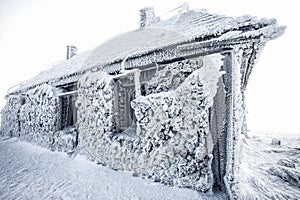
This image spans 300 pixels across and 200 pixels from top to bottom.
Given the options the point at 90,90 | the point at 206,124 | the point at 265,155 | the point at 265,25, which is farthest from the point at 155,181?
the point at 265,155

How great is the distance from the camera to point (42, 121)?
8688mm

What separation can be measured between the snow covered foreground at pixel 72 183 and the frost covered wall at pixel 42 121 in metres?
1.04

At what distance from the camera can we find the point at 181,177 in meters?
4.24

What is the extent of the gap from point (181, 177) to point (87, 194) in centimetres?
228

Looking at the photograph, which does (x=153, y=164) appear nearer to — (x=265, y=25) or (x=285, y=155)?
(x=265, y=25)

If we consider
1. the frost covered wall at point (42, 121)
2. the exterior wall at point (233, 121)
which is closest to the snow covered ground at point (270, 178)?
the exterior wall at point (233, 121)

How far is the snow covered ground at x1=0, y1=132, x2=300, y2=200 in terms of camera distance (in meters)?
4.11

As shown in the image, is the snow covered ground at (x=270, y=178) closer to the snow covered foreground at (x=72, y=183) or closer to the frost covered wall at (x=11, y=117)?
the snow covered foreground at (x=72, y=183)

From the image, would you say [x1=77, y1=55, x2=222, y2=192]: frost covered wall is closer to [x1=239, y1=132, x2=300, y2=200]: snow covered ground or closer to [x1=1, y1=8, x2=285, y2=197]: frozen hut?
[x1=1, y1=8, x2=285, y2=197]: frozen hut

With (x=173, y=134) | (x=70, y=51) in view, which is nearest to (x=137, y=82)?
(x=173, y=134)

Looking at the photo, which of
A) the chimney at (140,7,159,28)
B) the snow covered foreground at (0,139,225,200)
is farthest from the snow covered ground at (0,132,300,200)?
the chimney at (140,7,159,28)

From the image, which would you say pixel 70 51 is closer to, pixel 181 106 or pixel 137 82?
pixel 137 82

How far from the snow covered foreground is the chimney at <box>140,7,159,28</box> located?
7136mm

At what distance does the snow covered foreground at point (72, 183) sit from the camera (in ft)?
13.6
